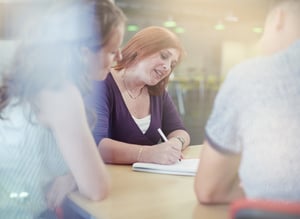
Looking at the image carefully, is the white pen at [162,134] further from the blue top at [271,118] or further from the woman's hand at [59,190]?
the blue top at [271,118]

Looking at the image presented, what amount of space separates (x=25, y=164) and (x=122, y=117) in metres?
0.32

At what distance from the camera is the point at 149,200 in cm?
92

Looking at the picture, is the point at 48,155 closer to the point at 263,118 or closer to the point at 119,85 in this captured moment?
the point at 119,85

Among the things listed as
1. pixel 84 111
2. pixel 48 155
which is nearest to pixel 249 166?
pixel 84 111

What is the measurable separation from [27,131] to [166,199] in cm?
42

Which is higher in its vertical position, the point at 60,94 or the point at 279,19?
the point at 279,19

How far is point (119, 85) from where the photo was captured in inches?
43.3

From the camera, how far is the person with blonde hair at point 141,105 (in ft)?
3.24

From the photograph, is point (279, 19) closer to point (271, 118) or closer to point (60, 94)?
point (271, 118)

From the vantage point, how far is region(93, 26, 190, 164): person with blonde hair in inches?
38.9

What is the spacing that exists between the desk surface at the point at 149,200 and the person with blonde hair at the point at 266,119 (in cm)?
17

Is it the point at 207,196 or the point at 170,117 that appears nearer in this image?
the point at 207,196

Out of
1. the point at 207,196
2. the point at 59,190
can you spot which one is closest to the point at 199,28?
the point at 207,196

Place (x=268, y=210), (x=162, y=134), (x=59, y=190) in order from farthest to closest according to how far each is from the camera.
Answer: (x=162, y=134)
(x=59, y=190)
(x=268, y=210)
